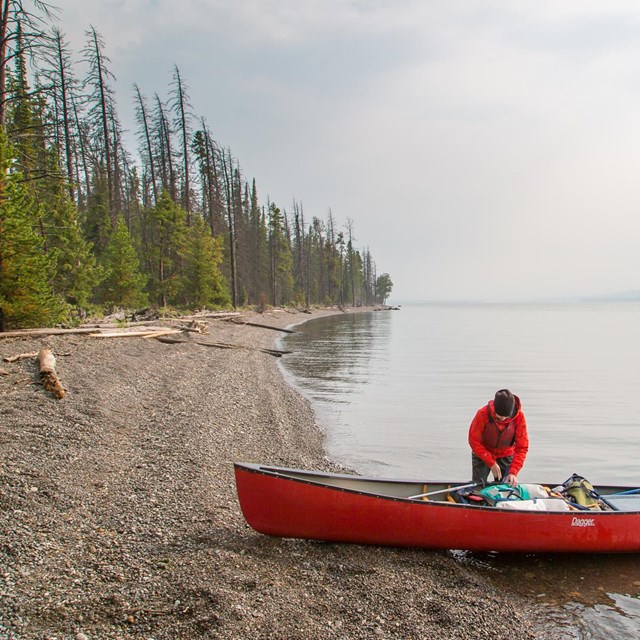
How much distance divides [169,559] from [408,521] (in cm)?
266

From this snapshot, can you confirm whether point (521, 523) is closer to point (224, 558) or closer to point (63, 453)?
point (224, 558)

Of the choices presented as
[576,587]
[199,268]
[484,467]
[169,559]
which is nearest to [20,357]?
[169,559]

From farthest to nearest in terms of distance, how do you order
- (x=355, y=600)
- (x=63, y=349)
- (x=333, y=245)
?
(x=333, y=245) < (x=63, y=349) < (x=355, y=600)

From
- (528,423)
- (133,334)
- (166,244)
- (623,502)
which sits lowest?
(528,423)

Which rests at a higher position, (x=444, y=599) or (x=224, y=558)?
(x=224, y=558)

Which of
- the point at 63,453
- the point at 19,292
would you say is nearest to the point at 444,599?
the point at 63,453

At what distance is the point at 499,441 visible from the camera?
22.2 ft

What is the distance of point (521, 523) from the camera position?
5797mm

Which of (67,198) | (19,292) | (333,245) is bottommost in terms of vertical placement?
(19,292)

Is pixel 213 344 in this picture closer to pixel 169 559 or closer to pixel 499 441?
pixel 499 441

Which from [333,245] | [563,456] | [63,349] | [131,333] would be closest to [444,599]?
[563,456]

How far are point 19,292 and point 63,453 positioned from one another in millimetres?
8458

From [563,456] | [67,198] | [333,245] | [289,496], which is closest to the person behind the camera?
[289,496]

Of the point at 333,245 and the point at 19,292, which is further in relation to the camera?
the point at 333,245
